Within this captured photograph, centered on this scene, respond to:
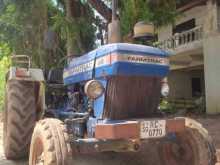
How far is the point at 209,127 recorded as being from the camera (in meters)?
10.1

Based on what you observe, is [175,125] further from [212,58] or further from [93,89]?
[212,58]

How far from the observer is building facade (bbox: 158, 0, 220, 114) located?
15047 millimetres

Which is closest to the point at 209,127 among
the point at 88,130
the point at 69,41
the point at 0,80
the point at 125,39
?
the point at 125,39

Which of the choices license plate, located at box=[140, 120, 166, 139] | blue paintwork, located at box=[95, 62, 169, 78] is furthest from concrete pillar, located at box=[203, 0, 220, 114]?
license plate, located at box=[140, 120, 166, 139]

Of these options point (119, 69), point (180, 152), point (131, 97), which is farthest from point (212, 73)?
point (119, 69)

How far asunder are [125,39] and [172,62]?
11.1 meters

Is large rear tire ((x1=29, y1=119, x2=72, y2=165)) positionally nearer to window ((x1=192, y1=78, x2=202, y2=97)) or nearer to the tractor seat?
the tractor seat

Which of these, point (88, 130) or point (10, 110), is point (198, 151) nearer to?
point (88, 130)

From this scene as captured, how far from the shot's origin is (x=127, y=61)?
461cm

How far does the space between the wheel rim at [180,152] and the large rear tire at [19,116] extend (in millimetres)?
2048

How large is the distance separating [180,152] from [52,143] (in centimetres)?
193

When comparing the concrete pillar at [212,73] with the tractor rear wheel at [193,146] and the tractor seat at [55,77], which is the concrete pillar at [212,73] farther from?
the tractor rear wheel at [193,146]

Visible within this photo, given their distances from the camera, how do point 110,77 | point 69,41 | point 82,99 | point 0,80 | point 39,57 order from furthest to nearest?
point 0,80, point 39,57, point 69,41, point 82,99, point 110,77

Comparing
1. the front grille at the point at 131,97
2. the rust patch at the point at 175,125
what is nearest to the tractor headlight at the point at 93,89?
the front grille at the point at 131,97
